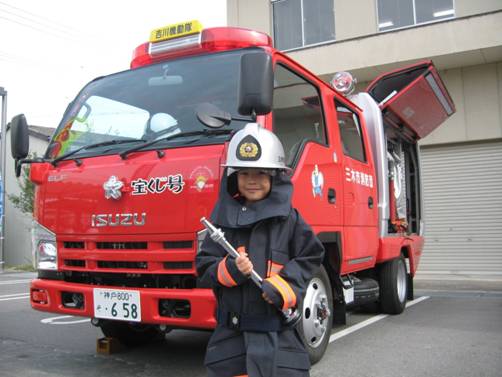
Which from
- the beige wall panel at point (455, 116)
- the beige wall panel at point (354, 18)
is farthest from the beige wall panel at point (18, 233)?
the beige wall panel at point (455, 116)

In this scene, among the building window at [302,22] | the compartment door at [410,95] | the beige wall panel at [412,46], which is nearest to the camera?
the compartment door at [410,95]

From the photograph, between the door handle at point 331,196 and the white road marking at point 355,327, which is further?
the white road marking at point 355,327

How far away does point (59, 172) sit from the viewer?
13.1ft

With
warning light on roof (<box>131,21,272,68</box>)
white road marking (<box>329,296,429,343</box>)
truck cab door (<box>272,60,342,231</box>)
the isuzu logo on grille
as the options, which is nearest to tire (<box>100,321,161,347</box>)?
the isuzu logo on grille

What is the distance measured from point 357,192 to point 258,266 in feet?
9.50

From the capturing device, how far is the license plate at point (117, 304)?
3.52m

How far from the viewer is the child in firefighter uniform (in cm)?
229

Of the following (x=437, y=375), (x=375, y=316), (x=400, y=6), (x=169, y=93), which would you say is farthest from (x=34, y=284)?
(x=400, y=6)

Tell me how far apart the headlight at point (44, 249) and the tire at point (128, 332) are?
2.66ft

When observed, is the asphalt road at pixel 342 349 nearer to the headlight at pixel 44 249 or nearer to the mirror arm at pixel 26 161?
the headlight at pixel 44 249

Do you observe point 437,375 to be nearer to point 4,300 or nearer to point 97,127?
point 97,127

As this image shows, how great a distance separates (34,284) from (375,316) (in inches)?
167

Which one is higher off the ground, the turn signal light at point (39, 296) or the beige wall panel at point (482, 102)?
the beige wall panel at point (482, 102)

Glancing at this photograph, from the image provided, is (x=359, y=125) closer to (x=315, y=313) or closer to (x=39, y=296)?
(x=315, y=313)
